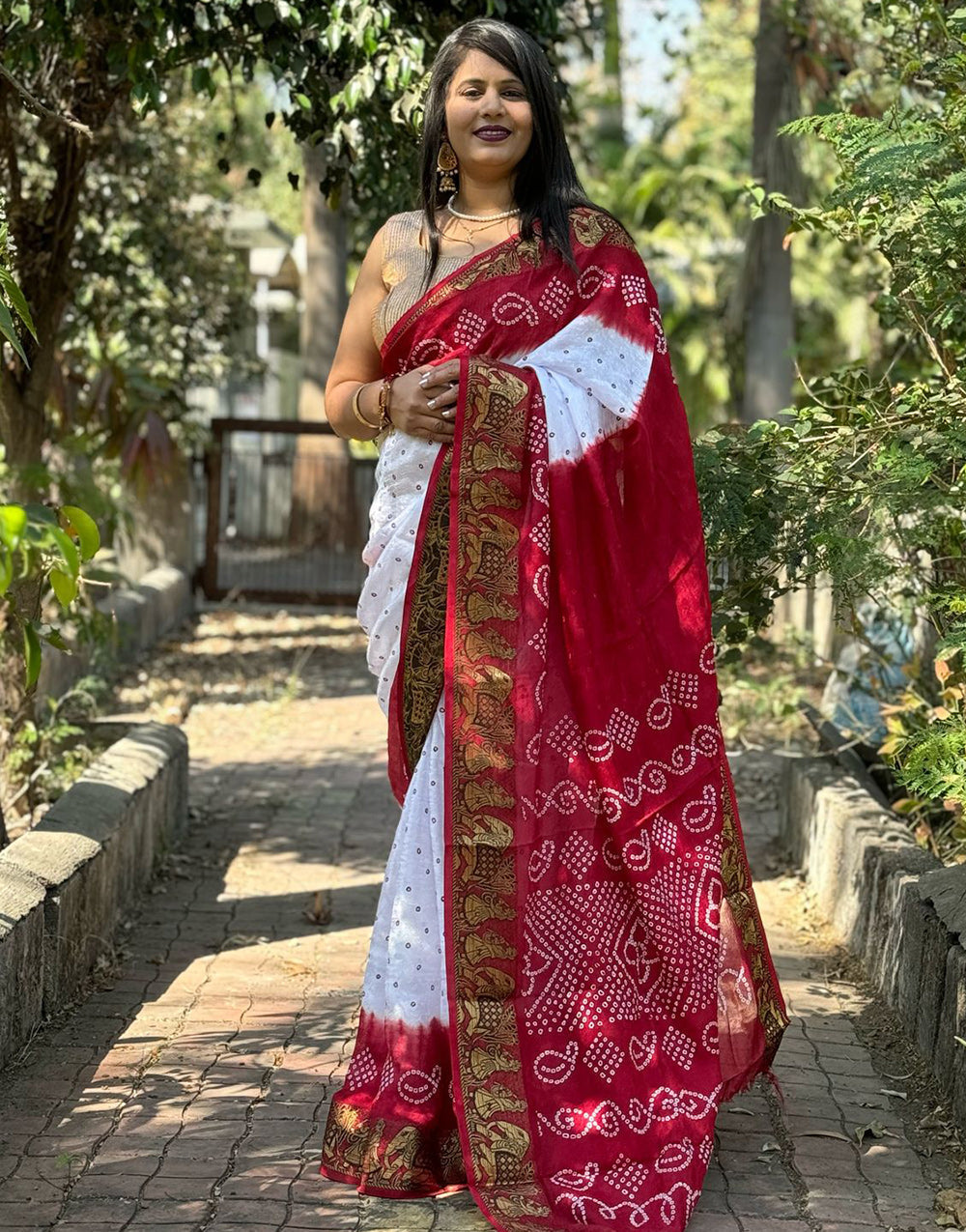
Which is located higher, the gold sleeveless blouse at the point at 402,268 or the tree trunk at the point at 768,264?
the tree trunk at the point at 768,264

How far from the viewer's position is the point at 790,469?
4.24m

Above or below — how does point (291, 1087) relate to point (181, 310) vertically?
below

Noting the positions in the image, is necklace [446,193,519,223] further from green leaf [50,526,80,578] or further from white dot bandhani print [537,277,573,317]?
green leaf [50,526,80,578]

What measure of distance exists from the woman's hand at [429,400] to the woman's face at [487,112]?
43 cm

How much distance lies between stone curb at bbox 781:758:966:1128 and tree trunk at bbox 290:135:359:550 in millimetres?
7040

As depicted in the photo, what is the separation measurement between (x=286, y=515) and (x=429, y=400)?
9747 mm

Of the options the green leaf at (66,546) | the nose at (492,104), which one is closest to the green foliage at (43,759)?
the nose at (492,104)

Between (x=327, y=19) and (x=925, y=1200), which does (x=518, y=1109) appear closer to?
(x=925, y=1200)

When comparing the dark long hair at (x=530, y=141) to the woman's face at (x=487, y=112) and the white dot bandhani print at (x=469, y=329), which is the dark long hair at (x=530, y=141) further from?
the white dot bandhani print at (x=469, y=329)

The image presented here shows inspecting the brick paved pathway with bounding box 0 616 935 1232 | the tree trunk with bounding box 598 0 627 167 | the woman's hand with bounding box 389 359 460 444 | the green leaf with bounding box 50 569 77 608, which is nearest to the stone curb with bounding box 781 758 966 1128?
the brick paved pathway with bounding box 0 616 935 1232

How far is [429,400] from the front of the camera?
3334 millimetres

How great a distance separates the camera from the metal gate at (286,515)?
12.8 meters

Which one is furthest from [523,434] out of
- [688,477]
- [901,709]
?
[901,709]

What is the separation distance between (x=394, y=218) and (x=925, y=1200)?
217 centimetres
